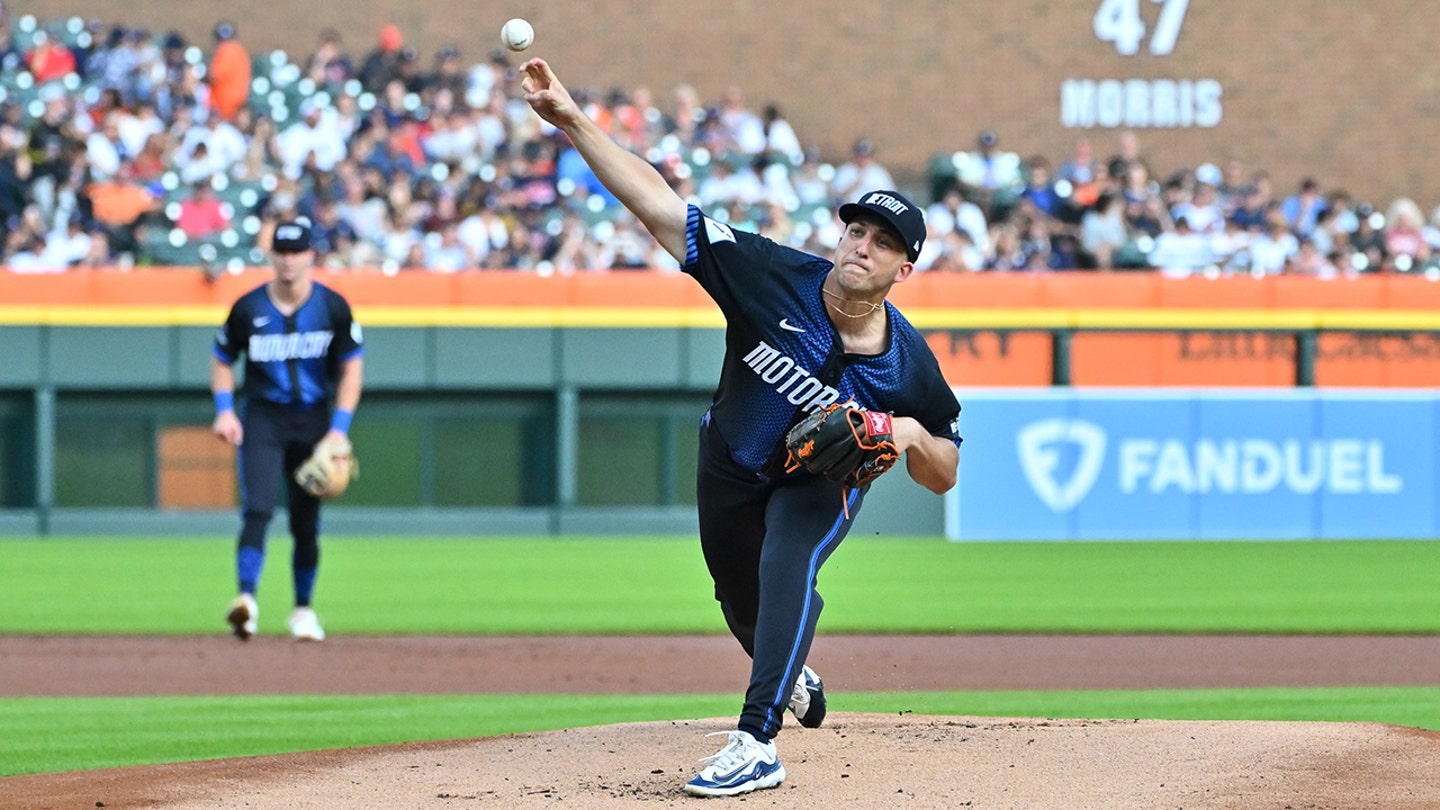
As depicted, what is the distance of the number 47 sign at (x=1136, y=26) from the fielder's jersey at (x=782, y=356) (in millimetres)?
20616

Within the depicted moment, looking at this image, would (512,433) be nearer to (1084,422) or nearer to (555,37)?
(1084,422)

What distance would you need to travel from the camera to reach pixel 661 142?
20.0 metres

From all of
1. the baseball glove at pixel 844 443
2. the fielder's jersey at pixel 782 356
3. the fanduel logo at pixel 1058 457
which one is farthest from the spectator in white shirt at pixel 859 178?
the baseball glove at pixel 844 443

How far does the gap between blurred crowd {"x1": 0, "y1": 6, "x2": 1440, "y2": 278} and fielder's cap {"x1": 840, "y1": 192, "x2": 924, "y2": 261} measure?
505 inches

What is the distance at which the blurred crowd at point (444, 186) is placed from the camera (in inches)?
711

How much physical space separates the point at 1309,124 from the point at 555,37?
9677 millimetres

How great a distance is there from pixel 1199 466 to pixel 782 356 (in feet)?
43.3

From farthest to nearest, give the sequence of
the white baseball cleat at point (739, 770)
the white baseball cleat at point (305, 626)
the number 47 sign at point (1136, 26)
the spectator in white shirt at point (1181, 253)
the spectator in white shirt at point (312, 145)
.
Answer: the number 47 sign at point (1136, 26)
the spectator in white shirt at point (1181, 253)
the spectator in white shirt at point (312, 145)
the white baseball cleat at point (305, 626)
the white baseball cleat at point (739, 770)

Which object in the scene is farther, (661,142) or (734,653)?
(661,142)

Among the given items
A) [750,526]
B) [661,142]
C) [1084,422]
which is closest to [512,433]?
[661,142]

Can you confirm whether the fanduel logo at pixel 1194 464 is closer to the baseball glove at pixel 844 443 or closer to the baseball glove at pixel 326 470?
the baseball glove at pixel 326 470

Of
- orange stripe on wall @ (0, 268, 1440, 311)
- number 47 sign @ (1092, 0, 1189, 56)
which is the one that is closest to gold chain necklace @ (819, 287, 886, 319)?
orange stripe on wall @ (0, 268, 1440, 311)

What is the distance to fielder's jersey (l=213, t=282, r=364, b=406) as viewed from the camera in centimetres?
966

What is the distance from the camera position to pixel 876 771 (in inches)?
216
